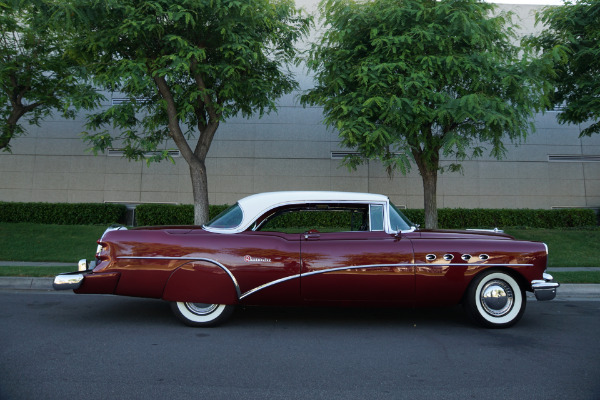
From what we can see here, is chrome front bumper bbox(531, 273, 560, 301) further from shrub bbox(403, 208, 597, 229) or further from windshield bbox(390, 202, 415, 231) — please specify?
shrub bbox(403, 208, 597, 229)

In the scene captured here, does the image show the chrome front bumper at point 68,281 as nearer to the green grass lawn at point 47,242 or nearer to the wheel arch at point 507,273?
the wheel arch at point 507,273

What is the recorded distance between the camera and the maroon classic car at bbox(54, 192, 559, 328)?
15.6 ft

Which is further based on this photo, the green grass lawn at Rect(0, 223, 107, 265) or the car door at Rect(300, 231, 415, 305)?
the green grass lawn at Rect(0, 223, 107, 265)

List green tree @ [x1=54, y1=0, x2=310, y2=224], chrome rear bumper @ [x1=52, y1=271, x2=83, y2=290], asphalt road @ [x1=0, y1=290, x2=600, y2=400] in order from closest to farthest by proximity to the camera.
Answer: asphalt road @ [x1=0, y1=290, x2=600, y2=400] < chrome rear bumper @ [x1=52, y1=271, x2=83, y2=290] < green tree @ [x1=54, y1=0, x2=310, y2=224]

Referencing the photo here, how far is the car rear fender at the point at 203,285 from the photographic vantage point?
4.73m

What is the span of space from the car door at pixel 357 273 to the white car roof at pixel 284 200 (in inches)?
24.5

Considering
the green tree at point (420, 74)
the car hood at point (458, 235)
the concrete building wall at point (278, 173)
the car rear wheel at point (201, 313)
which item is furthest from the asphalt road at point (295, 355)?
the concrete building wall at point (278, 173)

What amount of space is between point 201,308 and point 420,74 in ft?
20.8

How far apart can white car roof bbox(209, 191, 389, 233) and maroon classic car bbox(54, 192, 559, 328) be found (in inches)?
4.7

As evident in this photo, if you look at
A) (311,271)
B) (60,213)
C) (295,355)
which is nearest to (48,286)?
(311,271)

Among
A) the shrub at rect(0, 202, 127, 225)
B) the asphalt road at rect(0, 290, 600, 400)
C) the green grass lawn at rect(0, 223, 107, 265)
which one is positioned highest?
the shrub at rect(0, 202, 127, 225)

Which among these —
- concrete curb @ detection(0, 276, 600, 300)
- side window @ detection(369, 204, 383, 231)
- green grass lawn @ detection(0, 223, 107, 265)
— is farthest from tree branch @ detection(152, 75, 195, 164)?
side window @ detection(369, 204, 383, 231)

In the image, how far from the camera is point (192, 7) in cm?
866

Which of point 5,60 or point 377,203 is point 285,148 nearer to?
point 5,60
